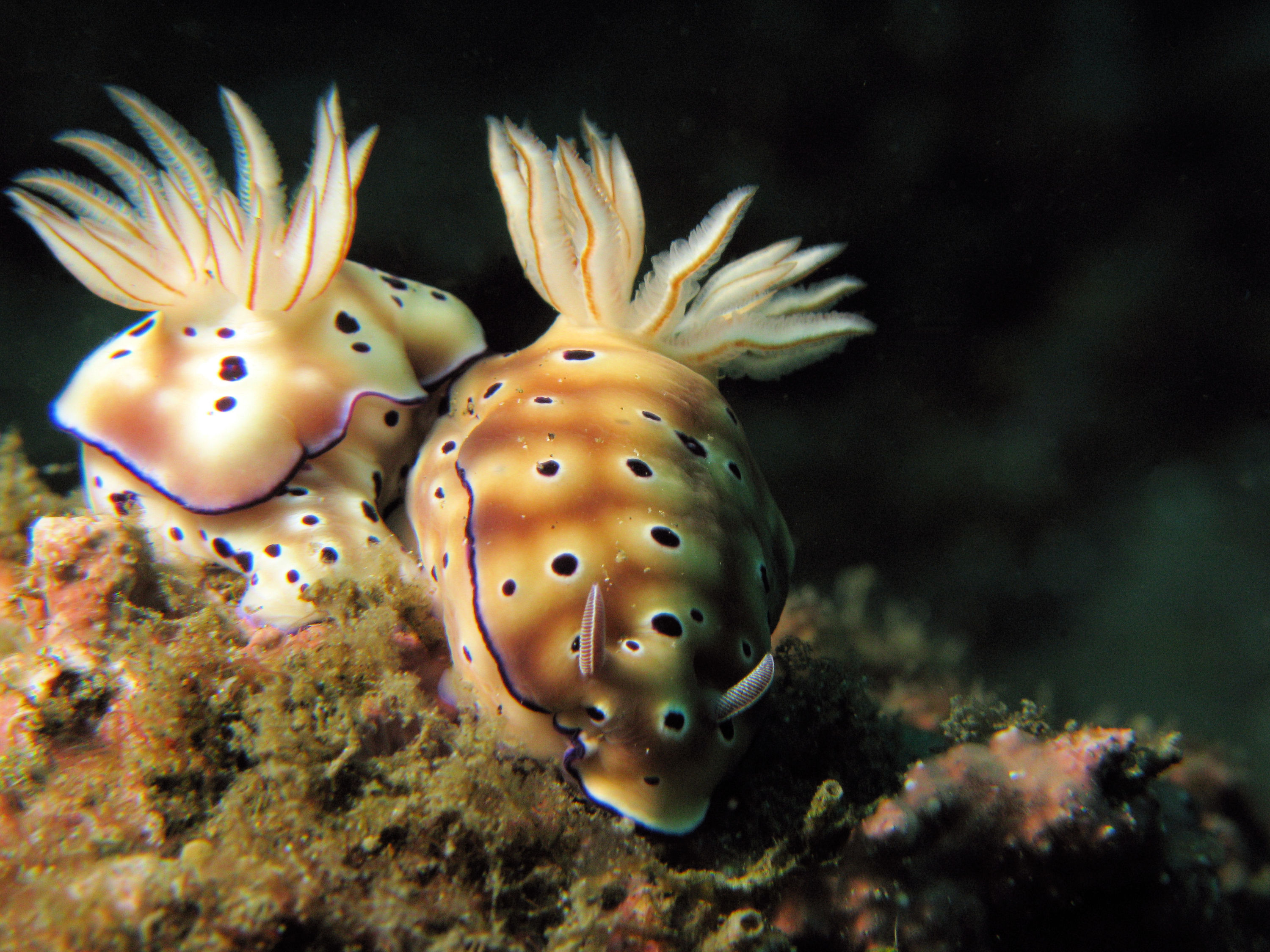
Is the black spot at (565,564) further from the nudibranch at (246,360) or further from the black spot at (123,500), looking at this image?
the black spot at (123,500)

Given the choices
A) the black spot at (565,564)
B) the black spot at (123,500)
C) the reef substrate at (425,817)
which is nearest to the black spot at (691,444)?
the black spot at (565,564)

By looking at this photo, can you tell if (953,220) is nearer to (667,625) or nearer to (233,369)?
→ (667,625)

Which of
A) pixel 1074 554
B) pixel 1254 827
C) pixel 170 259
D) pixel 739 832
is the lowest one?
pixel 1254 827

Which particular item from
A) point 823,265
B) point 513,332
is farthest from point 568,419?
point 823,265

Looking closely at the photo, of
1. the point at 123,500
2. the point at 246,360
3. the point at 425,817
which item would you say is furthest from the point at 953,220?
the point at 123,500

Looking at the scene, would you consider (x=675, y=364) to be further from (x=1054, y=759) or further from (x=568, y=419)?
(x=1054, y=759)

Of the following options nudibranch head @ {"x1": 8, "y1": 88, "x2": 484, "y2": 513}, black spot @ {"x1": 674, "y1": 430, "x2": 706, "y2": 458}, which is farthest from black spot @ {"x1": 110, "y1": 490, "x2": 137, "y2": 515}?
black spot @ {"x1": 674, "y1": 430, "x2": 706, "y2": 458}
